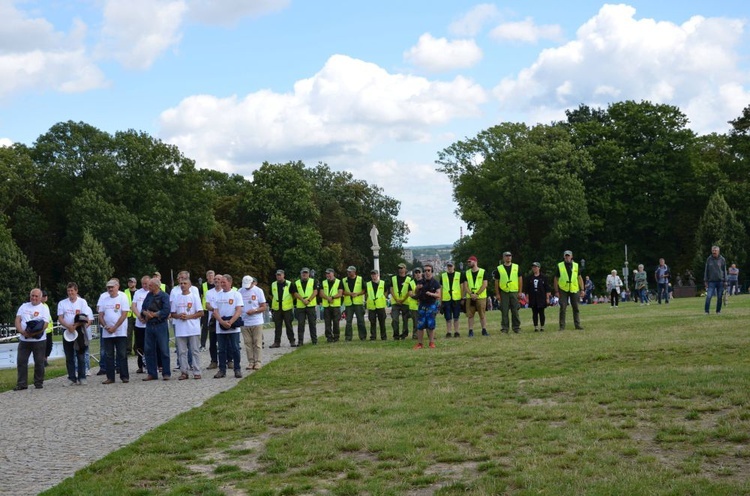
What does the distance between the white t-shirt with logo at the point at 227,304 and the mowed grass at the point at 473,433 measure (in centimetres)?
271

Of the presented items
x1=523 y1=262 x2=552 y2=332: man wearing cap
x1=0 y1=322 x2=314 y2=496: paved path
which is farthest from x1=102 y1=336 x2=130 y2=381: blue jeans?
x1=523 y1=262 x2=552 y2=332: man wearing cap

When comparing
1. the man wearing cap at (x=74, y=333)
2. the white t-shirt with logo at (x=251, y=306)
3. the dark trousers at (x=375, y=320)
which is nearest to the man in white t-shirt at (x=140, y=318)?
the man wearing cap at (x=74, y=333)

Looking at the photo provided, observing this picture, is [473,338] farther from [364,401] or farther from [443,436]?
[443,436]

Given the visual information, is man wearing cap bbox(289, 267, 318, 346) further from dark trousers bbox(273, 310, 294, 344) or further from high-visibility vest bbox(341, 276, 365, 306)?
high-visibility vest bbox(341, 276, 365, 306)

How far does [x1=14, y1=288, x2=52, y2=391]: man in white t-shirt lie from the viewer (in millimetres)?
18562

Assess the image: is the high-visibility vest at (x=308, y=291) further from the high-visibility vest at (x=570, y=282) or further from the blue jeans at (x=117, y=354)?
the blue jeans at (x=117, y=354)

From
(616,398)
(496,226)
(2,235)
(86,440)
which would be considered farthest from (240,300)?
(496,226)

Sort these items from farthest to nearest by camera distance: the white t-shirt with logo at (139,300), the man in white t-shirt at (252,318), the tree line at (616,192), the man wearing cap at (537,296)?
1. the tree line at (616,192)
2. the man wearing cap at (537,296)
3. the white t-shirt with logo at (139,300)
4. the man in white t-shirt at (252,318)

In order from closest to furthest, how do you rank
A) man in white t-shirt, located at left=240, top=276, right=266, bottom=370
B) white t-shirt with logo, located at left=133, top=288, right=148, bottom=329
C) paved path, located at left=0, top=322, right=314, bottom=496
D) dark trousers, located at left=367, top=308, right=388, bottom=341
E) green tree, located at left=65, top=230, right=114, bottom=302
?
paved path, located at left=0, top=322, right=314, bottom=496, man in white t-shirt, located at left=240, top=276, right=266, bottom=370, white t-shirt with logo, located at left=133, top=288, right=148, bottom=329, dark trousers, located at left=367, top=308, right=388, bottom=341, green tree, located at left=65, top=230, right=114, bottom=302

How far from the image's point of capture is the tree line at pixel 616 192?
70.0 m

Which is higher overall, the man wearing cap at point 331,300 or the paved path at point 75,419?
the man wearing cap at point 331,300

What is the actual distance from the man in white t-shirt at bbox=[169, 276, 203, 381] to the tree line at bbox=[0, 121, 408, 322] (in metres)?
44.7

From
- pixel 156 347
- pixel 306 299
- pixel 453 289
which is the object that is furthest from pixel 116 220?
A: pixel 156 347

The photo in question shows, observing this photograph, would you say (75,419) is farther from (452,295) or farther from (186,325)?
(452,295)
